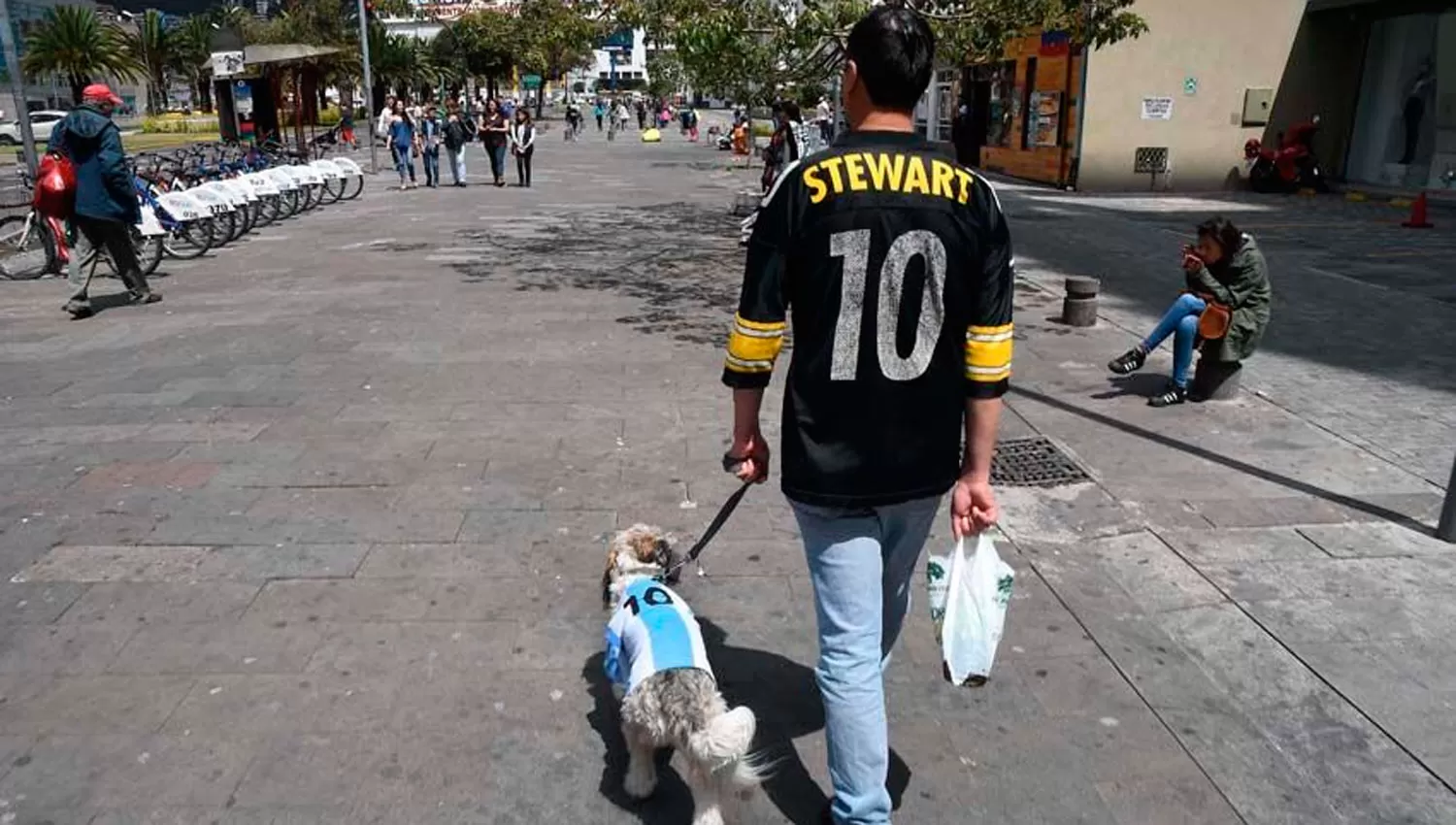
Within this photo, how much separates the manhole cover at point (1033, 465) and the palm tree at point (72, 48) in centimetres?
5164

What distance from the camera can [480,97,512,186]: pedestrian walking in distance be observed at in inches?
832

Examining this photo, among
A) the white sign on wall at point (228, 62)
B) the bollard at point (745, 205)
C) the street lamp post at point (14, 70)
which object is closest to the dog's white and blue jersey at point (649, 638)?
the street lamp post at point (14, 70)

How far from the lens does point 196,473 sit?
5.39 metres

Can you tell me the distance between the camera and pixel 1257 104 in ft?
68.6

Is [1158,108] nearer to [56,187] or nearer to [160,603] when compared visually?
[56,187]

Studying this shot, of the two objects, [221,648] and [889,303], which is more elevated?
[889,303]

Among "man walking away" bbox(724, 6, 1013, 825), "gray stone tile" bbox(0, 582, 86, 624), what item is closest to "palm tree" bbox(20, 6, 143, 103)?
"gray stone tile" bbox(0, 582, 86, 624)

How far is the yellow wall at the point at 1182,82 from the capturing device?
66.8ft

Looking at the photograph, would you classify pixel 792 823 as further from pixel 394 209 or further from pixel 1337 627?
pixel 394 209

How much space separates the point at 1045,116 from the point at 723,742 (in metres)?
22.2

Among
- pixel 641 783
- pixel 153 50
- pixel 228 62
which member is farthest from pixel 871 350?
pixel 153 50

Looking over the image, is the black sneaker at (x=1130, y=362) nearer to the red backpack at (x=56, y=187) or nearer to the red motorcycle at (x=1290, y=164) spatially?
the red backpack at (x=56, y=187)

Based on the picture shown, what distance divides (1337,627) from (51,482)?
19.5 ft

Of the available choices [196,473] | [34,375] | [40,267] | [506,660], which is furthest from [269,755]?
[40,267]
